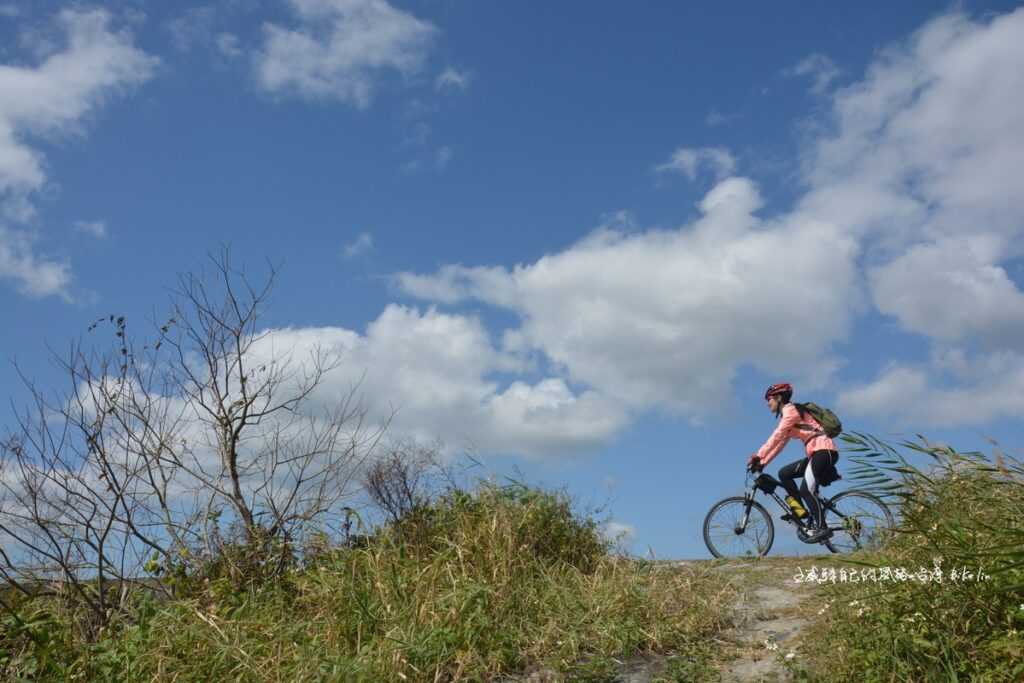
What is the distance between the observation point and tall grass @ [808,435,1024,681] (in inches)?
205

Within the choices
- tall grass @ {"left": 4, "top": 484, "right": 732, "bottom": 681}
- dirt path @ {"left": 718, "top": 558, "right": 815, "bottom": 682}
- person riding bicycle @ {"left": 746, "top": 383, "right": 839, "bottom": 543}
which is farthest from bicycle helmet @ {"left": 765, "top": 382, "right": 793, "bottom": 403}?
tall grass @ {"left": 4, "top": 484, "right": 732, "bottom": 681}

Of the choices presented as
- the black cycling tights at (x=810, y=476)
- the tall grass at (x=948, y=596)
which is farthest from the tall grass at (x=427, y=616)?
the black cycling tights at (x=810, y=476)

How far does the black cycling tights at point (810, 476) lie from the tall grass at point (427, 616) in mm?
2871

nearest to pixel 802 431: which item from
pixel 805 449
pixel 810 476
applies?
pixel 805 449

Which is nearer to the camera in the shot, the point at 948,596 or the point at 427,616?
the point at 948,596

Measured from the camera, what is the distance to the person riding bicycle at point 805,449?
1102 centimetres

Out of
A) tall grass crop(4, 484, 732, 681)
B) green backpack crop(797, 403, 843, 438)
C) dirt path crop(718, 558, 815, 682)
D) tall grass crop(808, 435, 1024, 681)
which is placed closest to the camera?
tall grass crop(808, 435, 1024, 681)

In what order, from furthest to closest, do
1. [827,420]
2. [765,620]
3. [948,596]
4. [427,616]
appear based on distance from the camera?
[827,420], [765,620], [427,616], [948,596]

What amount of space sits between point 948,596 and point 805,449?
18.9 ft

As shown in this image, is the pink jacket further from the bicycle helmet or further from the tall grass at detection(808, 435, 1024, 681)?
the tall grass at detection(808, 435, 1024, 681)

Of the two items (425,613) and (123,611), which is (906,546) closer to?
(425,613)

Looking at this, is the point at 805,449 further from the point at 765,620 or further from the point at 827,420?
the point at 765,620

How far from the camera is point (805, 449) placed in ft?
36.6

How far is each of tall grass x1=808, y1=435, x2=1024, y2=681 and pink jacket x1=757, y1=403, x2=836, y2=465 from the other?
4.87 m
